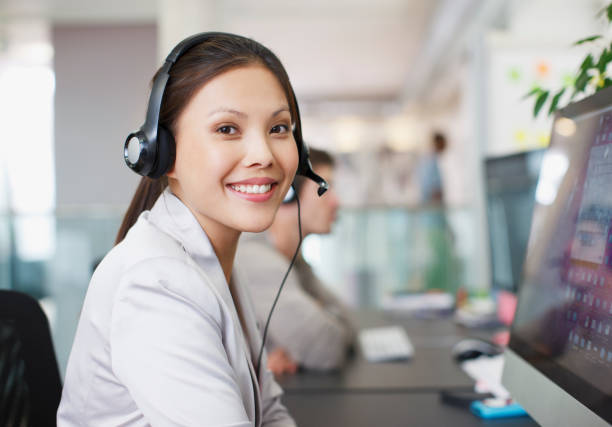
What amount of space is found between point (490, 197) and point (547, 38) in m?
2.03

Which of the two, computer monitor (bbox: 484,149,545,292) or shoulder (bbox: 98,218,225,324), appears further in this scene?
computer monitor (bbox: 484,149,545,292)

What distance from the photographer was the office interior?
3.23 m

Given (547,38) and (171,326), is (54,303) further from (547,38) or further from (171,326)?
(547,38)

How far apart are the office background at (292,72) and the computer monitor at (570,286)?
41.2 inches

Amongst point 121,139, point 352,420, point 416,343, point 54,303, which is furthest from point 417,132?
point 352,420

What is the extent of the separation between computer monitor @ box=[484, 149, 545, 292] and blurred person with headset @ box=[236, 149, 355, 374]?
0.52m

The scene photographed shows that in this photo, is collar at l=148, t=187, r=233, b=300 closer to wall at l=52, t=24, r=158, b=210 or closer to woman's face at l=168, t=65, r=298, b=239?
woman's face at l=168, t=65, r=298, b=239

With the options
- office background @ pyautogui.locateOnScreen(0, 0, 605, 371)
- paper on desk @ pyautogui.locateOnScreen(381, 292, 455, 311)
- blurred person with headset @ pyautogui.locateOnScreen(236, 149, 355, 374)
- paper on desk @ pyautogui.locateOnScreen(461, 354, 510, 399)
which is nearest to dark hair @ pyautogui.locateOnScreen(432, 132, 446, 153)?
office background @ pyautogui.locateOnScreen(0, 0, 605, 371)

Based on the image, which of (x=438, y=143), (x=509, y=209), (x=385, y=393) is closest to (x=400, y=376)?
(x=385, y=393)

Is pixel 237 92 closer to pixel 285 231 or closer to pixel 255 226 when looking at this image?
pixel 255 226

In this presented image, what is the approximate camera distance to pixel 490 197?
5.97ft

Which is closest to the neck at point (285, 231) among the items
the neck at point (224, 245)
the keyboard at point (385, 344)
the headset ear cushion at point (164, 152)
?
the keyboard at point (385, 344)

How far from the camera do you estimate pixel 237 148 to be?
30.8 inches

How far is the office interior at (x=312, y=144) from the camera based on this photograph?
3.23 metres
